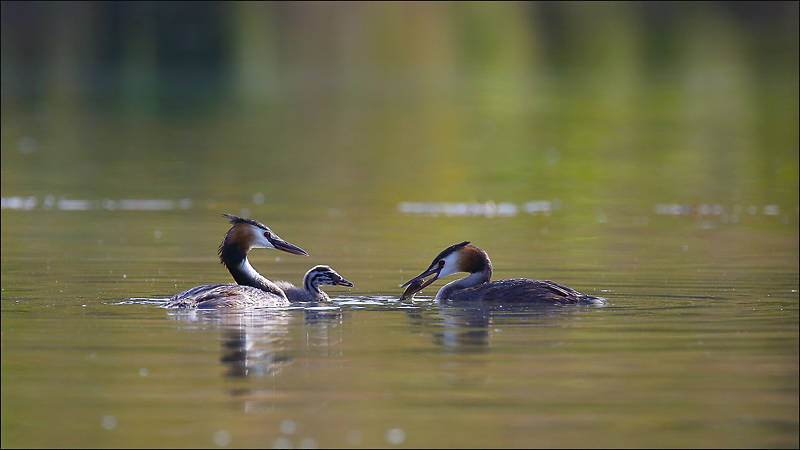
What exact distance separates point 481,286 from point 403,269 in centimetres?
256

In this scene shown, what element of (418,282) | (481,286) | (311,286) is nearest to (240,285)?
(311,286)

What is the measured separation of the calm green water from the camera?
782 centimetres

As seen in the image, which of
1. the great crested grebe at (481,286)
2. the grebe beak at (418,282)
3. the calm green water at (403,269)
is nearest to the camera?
the calm green water at (403,269)

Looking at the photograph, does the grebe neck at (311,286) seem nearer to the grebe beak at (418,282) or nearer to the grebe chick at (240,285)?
the grebe chick at (240,285)

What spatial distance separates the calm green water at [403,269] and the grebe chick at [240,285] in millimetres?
329

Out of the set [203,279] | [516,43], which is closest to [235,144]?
[203,279]

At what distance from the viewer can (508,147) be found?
3559cm

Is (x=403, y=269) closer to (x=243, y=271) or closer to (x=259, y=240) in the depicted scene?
(x=259, y=240)

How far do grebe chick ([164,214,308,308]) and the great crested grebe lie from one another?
129 cm

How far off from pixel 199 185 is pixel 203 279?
1208 centimetres

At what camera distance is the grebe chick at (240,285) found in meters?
11.8

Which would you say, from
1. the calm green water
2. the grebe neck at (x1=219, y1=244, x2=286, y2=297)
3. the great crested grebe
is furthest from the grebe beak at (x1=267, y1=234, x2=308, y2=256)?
the great crested grebe

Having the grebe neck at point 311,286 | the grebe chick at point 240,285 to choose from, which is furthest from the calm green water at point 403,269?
the grebe neck at point 311,286

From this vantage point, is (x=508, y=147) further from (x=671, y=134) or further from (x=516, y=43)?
(x=516, y=43)
